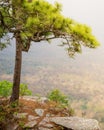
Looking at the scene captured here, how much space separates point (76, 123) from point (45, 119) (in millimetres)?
1257

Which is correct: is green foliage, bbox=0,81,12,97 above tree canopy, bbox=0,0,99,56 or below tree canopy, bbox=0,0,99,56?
below

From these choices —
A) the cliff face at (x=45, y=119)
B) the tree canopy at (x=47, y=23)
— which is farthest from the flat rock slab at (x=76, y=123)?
the tree canopy at (x=47, y=23)

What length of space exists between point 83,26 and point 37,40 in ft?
5.95

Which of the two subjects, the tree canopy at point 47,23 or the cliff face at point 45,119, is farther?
the cliff face at point 45,119

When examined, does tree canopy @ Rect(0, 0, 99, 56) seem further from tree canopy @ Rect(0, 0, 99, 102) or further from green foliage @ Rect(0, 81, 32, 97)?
→ green foliage @ Rect(0, 81, 32, 97)

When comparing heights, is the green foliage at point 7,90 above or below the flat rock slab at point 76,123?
above

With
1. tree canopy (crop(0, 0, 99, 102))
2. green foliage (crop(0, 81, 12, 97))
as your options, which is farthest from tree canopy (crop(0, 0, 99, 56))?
green foliage (crop(0, 81, 12, 97))

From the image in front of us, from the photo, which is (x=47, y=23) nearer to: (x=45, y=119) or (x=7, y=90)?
(x=45, y=119)

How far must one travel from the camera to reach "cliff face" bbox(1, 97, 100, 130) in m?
12.1

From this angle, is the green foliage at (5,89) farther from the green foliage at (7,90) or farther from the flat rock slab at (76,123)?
the flat rock slab at (76,123)

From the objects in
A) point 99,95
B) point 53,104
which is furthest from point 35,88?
point 53,104

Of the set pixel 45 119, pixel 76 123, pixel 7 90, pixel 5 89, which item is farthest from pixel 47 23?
pixel 5 89

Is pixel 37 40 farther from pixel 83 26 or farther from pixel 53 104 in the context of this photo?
pixel 53 104

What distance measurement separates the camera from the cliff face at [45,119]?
12133 mm
